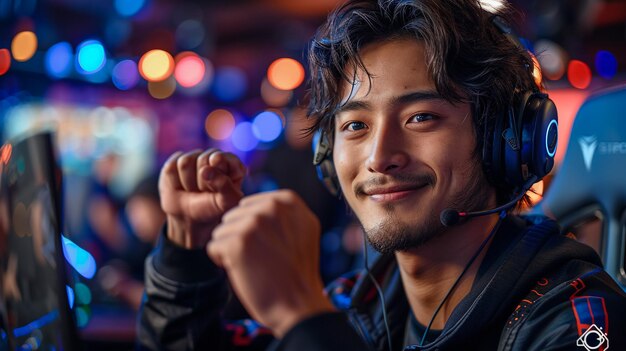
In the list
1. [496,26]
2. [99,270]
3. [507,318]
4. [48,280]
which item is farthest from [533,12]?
[48,280]

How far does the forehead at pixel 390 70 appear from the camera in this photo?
117cm

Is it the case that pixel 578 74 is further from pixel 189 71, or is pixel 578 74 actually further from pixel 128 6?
pixel 128 6

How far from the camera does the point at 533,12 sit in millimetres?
4836

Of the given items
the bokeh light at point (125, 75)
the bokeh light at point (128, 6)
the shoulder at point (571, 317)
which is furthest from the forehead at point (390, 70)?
the bokeh light at point (128, 6)

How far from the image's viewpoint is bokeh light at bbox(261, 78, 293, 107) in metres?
8.15

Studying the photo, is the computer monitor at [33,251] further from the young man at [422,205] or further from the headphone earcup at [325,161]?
the headphone earcup at [325,161]

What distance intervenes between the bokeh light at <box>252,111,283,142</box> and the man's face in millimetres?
7433

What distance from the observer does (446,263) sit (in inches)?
47.9

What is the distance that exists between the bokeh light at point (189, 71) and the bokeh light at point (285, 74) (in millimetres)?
1183

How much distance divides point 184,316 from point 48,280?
1.97 feet

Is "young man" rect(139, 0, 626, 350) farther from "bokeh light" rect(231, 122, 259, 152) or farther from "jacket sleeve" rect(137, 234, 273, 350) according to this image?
"bokeh light" rect(231, 122, 259, 152)

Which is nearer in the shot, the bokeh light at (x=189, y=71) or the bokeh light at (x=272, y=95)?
the bokeh light at (x=189, y=71)

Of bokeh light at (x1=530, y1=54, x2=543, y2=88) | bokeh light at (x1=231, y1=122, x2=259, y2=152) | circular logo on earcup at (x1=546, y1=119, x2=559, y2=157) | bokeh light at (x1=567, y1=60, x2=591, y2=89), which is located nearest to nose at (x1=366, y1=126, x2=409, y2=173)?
circular logo on earcup at (x1=546, y1=119, x2=559, y2=157)

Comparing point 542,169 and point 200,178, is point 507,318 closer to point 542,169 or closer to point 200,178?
point 542,169
